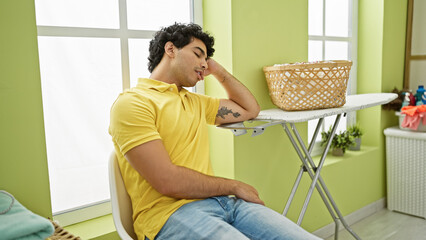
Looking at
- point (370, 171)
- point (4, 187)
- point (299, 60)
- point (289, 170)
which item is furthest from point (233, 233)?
point (370, 171)

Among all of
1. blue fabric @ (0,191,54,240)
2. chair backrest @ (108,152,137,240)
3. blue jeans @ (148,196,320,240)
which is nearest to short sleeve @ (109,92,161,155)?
chair backrest @ (108,152,137,240)

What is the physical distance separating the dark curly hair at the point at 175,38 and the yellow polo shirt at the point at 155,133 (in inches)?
6.1

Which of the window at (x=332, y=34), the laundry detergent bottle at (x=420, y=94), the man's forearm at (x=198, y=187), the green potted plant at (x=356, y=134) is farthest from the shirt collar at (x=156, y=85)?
the laundry detergent bottle at (x=420, y=94)

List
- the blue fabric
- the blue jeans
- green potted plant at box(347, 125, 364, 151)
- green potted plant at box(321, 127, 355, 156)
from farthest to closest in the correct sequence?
green potted plant at box(347, 125, 364, 151), green potted plant at box(321, 127, 355, 156), the blue jeans, the blue fabric

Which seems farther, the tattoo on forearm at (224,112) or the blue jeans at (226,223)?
the tattoo on forearm at (224,112)

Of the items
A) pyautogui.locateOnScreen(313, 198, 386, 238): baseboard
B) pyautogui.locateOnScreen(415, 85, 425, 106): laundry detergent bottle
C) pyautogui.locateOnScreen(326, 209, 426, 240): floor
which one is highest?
pyautogui.locateOnScreen(415, 85, 425, 106): laundry detergent bottle

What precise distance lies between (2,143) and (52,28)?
57 centimetres

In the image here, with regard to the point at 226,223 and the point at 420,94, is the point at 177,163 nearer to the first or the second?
the point at 226,223

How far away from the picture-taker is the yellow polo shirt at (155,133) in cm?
138

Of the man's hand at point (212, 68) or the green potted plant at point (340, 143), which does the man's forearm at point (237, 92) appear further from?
the green potted plant at point (340, 143)

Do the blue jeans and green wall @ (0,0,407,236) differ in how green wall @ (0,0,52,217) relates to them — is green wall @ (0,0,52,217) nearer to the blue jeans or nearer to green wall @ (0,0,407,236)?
green wall @ (0,0,407,236)

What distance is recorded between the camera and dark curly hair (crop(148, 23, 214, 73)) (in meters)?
1.67

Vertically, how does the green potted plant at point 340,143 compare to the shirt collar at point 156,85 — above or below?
below

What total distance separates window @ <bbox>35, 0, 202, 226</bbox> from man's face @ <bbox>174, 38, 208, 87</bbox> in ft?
1.28
